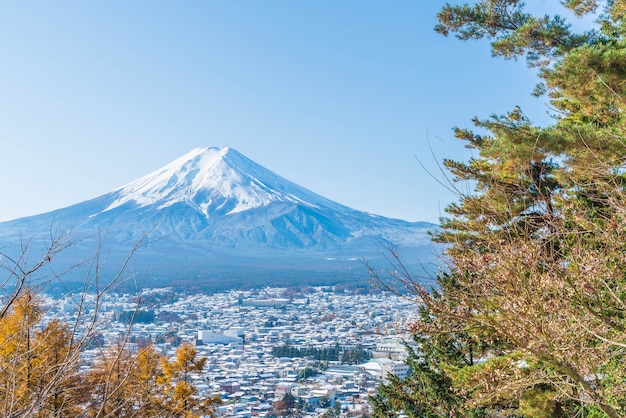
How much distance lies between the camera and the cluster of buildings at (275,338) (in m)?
5.38

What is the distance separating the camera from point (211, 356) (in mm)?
39500

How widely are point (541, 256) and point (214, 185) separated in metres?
173

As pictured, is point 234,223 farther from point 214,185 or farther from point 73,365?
point 73,365

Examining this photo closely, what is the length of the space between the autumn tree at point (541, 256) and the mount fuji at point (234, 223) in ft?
311

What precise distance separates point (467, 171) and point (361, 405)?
15.4m

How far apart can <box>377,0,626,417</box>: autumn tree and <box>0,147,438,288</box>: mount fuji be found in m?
94.9

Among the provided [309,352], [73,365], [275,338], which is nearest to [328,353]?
[309,352]

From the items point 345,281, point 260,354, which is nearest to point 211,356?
point 260,354

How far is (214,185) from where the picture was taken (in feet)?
568

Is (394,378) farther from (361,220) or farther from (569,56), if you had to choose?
(361,220)

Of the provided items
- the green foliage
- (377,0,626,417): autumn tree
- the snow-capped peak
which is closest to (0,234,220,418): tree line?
(377,0,626,417): autumn tree

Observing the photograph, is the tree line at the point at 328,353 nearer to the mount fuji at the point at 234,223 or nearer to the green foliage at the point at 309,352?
the green foliage at the point at 309,352

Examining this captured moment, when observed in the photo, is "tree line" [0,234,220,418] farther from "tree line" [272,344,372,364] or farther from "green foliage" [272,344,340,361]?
"green foliage" [272,344,340,361]

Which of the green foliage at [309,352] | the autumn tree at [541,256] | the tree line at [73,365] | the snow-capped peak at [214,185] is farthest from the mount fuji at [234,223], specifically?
the autumn tree at [541,256]
